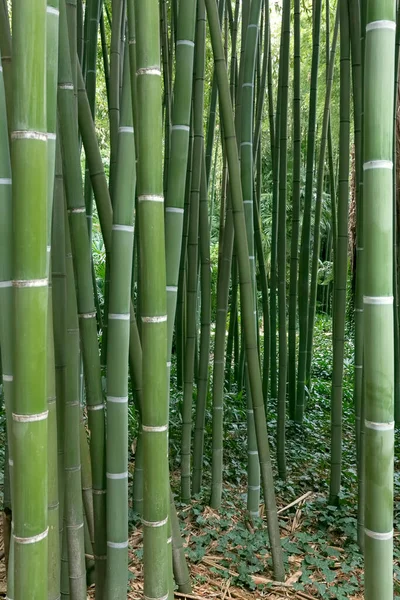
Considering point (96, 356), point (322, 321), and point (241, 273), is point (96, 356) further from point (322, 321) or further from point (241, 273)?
point (322, 321)

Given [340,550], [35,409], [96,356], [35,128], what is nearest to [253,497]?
[340,550]

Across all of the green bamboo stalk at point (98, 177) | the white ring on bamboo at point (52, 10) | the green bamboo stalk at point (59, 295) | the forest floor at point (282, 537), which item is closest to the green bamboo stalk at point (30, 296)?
the white ring on bamboo at point (52, 10)

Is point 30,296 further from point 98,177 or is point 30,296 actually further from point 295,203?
point 295,203

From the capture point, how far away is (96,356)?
3.59 feet

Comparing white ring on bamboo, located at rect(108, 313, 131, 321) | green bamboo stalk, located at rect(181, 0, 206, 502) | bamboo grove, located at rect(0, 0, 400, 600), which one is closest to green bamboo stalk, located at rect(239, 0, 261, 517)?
bamboo grove, located at rect(0, 0, 400, 600)

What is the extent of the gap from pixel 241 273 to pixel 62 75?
609 millimetres

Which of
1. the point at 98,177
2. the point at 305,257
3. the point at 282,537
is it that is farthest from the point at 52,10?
the point at 305,257

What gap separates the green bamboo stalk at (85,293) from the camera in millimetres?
1005

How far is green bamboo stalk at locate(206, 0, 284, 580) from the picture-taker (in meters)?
1.28

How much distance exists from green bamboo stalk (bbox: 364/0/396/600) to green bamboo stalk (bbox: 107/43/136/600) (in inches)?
16.0

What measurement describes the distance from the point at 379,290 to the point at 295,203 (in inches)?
72.4

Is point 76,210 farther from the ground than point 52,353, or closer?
farther from the ground

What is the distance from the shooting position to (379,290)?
2.60ft

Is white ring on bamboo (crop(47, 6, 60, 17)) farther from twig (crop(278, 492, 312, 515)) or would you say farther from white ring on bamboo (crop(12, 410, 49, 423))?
twig (crop(278, 492, 312, 515))
